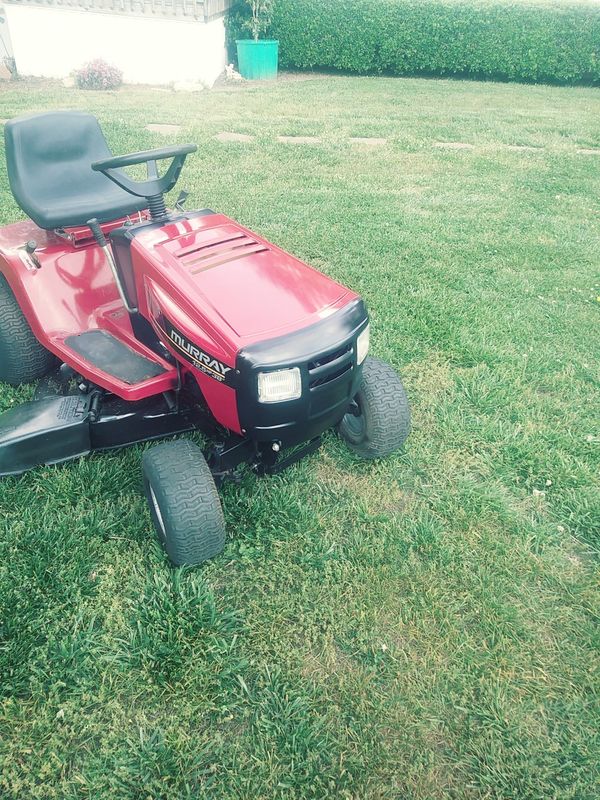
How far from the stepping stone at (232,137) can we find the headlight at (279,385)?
19.6 ft

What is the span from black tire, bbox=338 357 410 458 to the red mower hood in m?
0.39

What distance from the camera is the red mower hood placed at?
194cm

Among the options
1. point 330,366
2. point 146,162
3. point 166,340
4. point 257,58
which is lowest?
point 257,58

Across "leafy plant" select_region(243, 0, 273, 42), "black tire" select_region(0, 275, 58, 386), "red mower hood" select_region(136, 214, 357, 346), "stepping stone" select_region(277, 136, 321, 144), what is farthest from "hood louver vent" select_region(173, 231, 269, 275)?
"leafy plant" select_region(243, 0, 273, 42)

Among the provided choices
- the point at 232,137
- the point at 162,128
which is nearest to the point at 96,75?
the point at 162,128

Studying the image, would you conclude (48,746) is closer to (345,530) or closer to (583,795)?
(345,530)

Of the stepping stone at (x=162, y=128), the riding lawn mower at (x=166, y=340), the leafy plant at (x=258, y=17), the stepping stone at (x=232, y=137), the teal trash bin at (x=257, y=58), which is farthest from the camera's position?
the leafy plant at (x=258, y=17)

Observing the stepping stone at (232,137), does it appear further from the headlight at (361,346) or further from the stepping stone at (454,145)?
the headlight at (361,346)

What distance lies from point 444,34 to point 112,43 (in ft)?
21.8

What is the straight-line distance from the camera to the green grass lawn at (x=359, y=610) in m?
1.61

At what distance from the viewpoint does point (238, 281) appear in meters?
2.10

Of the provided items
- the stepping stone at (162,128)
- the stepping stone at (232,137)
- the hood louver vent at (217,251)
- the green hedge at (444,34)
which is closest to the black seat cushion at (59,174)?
the hood louver vent at (217,251)

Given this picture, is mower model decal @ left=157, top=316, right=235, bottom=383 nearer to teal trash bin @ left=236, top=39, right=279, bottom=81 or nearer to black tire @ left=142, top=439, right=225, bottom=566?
black tire @ left=142, top=439, right=225, bottom=566

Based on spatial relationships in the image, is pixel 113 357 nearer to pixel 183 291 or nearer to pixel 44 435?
pixel 44 435
